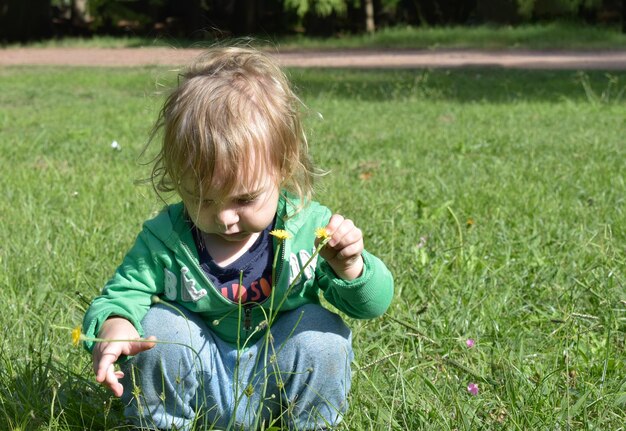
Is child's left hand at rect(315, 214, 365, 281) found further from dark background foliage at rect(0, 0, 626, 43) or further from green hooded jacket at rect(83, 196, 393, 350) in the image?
dark background foliage at rect(0, 0, 626, 43)

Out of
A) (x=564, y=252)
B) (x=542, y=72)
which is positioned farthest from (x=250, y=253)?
(x=542, y=72)

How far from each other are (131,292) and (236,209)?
296mm

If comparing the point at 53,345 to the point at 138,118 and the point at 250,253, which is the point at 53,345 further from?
the point at 138,118

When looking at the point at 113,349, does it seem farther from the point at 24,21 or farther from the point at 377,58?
the point at 24,21

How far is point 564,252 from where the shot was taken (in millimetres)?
3586

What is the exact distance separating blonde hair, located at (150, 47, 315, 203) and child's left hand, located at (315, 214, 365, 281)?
0.22m

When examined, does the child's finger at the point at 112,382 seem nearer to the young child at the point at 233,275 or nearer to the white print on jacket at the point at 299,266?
the young child at the point at 233,275

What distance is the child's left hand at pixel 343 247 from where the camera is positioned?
6.35ft

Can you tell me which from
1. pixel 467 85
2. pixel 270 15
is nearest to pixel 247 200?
pixel 467 85

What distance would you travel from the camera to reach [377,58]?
18891 mm

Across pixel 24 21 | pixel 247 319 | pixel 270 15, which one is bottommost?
pixel 270 15

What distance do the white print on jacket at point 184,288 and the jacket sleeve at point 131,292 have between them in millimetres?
28

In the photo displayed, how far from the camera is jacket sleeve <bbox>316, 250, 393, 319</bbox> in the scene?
2.09 m

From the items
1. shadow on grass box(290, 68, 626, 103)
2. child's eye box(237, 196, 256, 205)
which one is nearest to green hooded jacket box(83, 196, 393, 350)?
child's eye box(237, 196, 256, 205)
